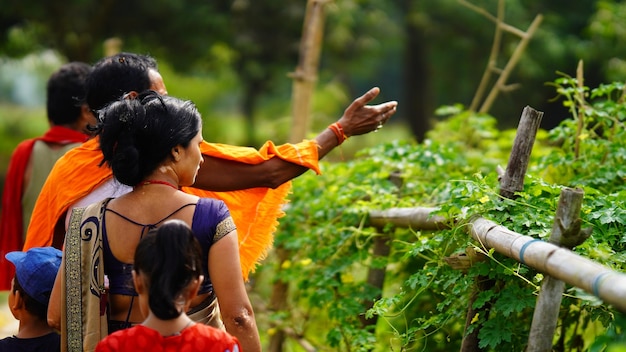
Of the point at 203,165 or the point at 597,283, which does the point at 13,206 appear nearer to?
the point at 203,165

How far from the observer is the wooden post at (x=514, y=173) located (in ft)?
9.82

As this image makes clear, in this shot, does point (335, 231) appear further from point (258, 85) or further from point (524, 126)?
point (258, 85)

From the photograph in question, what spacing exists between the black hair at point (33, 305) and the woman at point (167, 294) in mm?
757

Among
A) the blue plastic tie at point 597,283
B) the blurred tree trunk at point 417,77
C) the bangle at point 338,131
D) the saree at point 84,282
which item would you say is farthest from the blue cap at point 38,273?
the blurred tree trunk at point 417,77

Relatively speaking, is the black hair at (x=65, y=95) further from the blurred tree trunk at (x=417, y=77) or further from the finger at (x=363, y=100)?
the blurred tree trunk at (x=417, y=77)

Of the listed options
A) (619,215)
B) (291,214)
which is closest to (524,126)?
(619,215)

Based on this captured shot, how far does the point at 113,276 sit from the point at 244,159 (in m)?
0.85

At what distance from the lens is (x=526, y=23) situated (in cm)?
1634

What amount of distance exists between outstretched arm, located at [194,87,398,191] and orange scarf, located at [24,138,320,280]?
3 cm

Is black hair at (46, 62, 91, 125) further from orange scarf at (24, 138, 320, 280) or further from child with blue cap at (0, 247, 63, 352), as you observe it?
child with blue cap at (0, 247, 63, 352)

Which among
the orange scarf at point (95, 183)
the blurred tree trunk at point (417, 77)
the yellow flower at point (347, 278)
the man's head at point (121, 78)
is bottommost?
the blurred tree trunk at point (417, 77)

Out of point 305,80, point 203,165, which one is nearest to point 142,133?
point 203,165

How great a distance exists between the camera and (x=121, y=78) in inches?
132

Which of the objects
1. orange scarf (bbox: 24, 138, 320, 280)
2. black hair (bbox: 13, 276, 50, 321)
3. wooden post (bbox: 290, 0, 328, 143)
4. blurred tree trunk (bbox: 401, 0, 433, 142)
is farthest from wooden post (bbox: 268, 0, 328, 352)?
blurred tree trunk (bbox: 401, 0, 433, 142)
